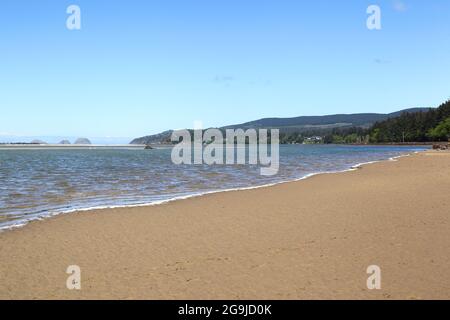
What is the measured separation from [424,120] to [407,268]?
18268 centimetres

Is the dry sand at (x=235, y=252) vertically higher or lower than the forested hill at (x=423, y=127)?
lower

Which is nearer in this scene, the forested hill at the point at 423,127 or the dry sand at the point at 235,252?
the dry sand at the point at 235,252

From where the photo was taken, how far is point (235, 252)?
26.8ft

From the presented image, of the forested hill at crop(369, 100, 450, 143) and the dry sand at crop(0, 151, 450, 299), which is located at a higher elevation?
the forested hill at crop(369, 100, 450, 143)

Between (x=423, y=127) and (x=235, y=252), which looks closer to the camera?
(x=235, y=252)

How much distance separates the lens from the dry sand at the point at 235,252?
619 cm

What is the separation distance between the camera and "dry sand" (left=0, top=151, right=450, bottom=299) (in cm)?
619

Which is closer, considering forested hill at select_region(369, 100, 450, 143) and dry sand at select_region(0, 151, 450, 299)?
dry sand at select_region(0, 151, 450, 299)
